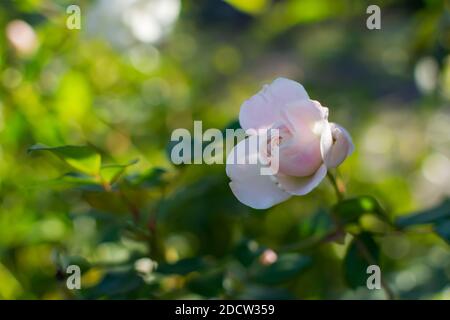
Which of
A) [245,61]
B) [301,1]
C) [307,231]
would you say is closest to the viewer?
[307,231]

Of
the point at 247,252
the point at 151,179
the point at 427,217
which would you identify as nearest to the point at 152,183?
the point at 151,179

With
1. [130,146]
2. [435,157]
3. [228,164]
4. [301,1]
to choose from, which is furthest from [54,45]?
[435,157]

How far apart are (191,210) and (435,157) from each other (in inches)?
21.9

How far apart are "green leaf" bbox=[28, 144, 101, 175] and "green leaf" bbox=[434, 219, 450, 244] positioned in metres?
0.29

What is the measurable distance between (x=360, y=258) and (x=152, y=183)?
20 cm

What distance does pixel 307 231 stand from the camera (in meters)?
0.77

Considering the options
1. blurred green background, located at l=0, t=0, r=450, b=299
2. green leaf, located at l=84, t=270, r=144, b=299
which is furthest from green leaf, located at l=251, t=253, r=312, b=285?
green leaf, located at l=84, t=270, r=144, b=299

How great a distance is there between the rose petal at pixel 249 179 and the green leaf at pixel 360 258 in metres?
0.15

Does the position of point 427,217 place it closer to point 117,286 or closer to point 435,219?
point 435,219

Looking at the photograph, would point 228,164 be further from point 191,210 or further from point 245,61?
point 245,61

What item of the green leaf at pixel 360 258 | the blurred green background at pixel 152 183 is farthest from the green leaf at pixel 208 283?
the green leaf at pixel 360 258

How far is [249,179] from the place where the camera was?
0.56 meters

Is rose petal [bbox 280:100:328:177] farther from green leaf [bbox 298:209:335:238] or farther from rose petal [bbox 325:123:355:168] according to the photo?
green leaf [bbox 298:209:335:238]

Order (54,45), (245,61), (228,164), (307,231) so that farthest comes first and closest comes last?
(245,61), (54,45), (307,231), (228,164)
